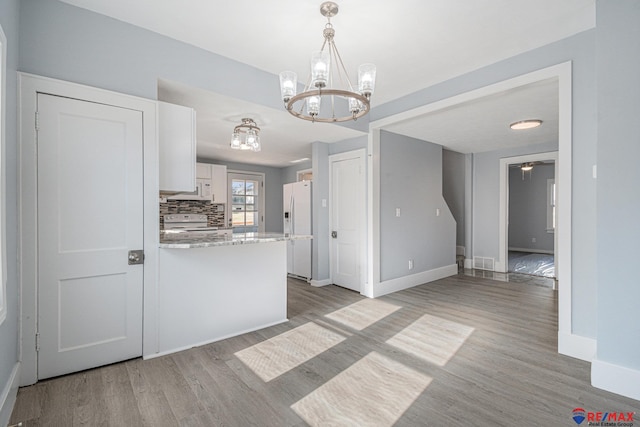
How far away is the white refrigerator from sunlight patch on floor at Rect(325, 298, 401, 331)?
1.40 meters

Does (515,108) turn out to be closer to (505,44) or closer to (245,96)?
(505,44)

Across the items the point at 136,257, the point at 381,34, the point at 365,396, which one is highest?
the point at 381,34

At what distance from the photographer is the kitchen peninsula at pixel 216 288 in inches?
99.3

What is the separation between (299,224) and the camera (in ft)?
17.5

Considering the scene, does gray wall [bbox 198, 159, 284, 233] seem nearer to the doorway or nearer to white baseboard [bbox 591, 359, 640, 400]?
the doorway

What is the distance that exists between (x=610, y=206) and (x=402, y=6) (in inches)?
76.7

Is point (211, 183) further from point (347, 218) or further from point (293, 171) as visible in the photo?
point (347, 218)

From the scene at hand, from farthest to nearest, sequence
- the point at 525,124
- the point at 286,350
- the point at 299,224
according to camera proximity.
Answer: the point at 299,224, the point at 525,124, the point at 286,350

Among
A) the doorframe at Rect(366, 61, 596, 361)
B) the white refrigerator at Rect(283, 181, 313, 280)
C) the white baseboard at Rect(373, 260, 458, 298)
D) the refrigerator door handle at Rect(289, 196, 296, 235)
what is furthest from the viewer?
the refrigerator door handle at Rect(289, 196, 296, 235)

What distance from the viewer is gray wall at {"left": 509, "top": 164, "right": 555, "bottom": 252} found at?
846 centimetres

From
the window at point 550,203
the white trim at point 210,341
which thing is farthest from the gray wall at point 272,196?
the window at point 550,203

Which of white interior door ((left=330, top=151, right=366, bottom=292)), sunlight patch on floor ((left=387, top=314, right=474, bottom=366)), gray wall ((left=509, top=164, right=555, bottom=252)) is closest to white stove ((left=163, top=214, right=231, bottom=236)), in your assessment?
white interior door ((left=330, top=151, right=366, bottom=292))

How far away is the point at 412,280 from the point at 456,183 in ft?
9.77

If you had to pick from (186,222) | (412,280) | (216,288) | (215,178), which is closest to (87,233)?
(216,288)
